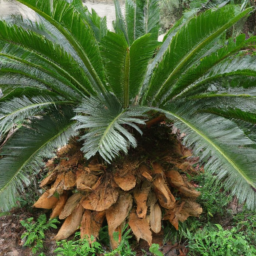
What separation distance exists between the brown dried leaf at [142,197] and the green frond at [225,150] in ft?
2.44

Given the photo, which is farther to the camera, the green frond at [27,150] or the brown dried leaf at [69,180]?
the brown dried leaf at [69,180]

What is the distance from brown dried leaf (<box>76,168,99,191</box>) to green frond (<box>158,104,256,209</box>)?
3.14 feet

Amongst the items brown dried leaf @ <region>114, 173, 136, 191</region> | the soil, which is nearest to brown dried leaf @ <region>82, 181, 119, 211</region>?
brown dried leaf @ <region>114, 173, 136, 191</region>

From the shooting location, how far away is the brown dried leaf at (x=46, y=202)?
8.09ft

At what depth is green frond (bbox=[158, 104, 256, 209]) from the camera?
1.52m

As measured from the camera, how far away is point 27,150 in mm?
2037

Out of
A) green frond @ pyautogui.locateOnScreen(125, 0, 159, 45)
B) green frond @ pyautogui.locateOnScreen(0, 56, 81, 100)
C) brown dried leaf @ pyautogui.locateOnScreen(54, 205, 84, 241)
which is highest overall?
green frond @ pyautogui.locateOnScreen(125, 0, 159, 45)

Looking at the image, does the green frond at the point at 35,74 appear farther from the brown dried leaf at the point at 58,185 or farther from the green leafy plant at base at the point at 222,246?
the green leafy plant at base at the point at 222,246

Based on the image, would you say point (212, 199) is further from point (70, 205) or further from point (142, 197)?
point (70, 205)

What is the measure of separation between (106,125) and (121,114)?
9.3 inches

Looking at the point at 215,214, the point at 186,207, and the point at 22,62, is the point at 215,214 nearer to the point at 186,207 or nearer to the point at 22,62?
the point at 186,207

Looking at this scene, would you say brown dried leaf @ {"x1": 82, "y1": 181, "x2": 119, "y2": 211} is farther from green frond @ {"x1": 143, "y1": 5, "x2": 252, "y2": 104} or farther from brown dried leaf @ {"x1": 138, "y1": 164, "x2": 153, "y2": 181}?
green frond @ {"x1": 143, "y1": 5, "x2": 252, "y2": 104}

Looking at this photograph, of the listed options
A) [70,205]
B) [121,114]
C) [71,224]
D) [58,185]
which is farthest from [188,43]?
[71,224]

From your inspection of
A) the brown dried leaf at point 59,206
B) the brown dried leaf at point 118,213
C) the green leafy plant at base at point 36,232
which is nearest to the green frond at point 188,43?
the brown dried leaf at point 118,213
